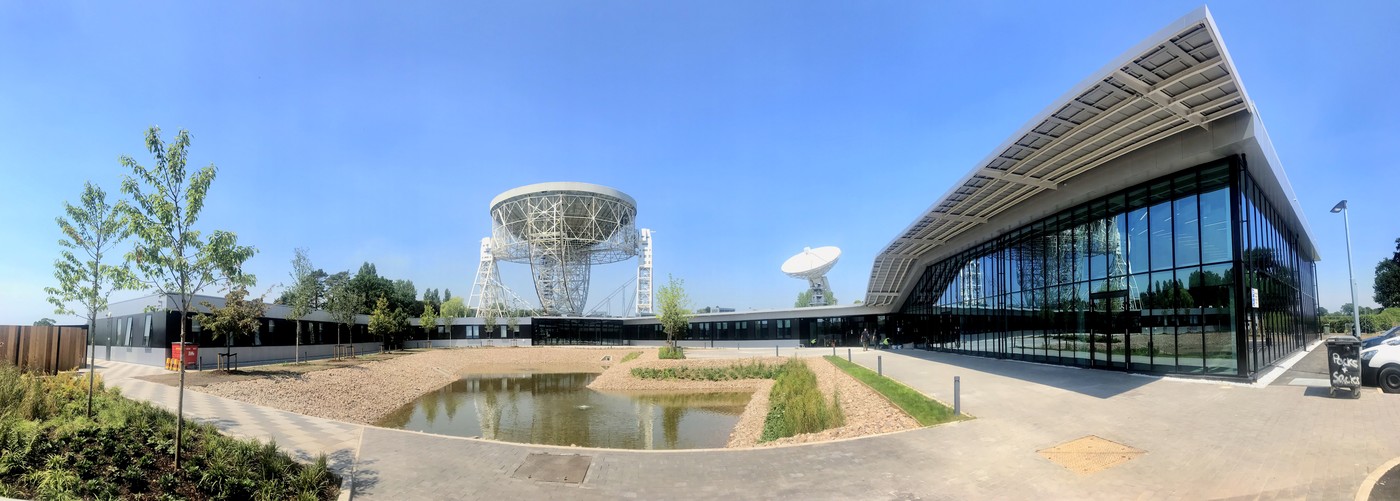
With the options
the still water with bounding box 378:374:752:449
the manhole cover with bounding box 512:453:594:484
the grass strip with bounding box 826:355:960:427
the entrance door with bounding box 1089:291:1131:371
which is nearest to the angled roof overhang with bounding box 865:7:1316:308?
the entrance door with bounding box 1089:291:1131:371

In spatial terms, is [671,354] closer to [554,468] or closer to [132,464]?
[554,468]

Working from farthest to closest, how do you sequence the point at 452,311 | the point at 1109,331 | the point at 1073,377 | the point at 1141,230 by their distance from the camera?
1. the point at 452,311
2. the point at 1109,331
3. the point at 1141,230
4. the point at 1073,377

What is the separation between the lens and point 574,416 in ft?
58.3

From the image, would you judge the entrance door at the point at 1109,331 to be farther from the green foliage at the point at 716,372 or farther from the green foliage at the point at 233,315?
the green foliage at the point at 233,315

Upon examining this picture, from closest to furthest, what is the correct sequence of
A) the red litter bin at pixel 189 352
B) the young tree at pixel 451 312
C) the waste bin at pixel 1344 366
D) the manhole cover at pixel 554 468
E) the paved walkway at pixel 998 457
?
1. the paved walkway at pixel 998 457
2. the manhole cover at pixel 554 468
3. the waste bin at pixel 1344 366
4. the red litter bin at pixel 189 352
5. the young tree at pixel 451 312

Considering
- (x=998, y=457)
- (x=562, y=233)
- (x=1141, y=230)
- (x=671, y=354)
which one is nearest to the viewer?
(x=998, y=457)

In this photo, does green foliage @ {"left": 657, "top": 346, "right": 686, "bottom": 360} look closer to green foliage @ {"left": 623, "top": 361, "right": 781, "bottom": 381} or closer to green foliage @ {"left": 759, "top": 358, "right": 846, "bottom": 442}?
green foliage @ {"left": 623, "top": 361, "right": 781, "bottom": 381}

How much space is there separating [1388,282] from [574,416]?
85.9 meters

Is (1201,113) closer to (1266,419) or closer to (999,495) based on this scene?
(1266,419)

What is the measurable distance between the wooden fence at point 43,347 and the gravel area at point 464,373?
5.67 m

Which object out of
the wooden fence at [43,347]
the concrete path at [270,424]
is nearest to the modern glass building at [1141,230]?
the wooden fence at [43,347]

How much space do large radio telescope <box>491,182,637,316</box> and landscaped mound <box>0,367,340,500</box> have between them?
38.8 meters

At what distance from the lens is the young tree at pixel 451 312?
173 feet

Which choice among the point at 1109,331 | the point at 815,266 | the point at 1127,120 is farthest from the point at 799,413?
the point at 815,266
